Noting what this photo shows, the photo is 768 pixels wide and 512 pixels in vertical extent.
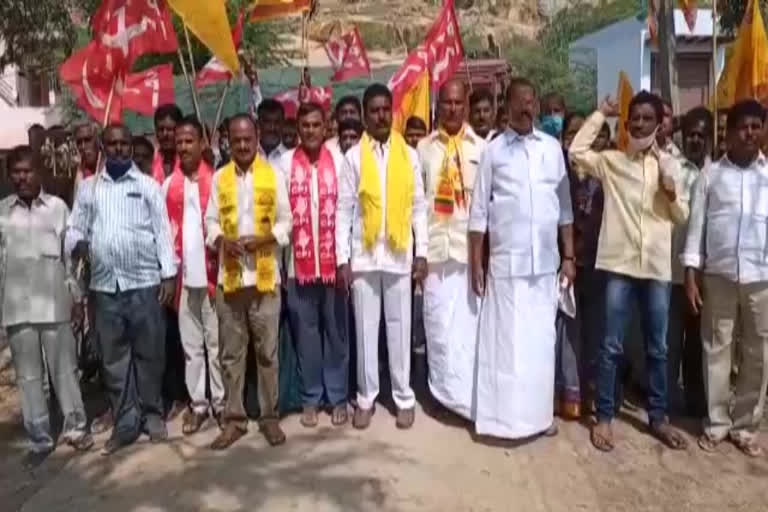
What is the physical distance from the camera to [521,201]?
201 inches

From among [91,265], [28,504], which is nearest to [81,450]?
[28,504]

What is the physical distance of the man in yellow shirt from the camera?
507 centimetres

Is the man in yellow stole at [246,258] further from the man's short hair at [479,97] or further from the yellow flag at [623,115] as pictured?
the yellow flag at [623,115]

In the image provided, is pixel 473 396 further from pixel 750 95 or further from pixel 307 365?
pixel 750 95

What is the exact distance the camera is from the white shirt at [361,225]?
5.30m

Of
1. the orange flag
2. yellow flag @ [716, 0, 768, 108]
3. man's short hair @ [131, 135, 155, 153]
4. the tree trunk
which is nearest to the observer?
man's short hair @ [131, 135, 155, 153]

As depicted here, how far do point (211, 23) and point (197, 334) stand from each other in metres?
2.24

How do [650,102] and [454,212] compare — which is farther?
[454,212]

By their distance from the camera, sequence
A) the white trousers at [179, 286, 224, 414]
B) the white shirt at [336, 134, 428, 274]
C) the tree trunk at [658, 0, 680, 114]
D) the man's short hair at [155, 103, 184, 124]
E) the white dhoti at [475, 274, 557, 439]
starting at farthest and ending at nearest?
the tree trunk at [658, 0, 680, 114] → the man's short hair at [155, 103, 184, 124] → the white trousers at [179, 286, 224, 414] → the white shirt at [336, 134, 428, 274] → the white dhoti at [475, 274, 557, 439]

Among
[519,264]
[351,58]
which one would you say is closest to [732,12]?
[351,58]

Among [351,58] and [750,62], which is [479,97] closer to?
[750,62]

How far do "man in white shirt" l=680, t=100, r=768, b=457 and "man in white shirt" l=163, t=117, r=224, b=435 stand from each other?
2837 millimetres

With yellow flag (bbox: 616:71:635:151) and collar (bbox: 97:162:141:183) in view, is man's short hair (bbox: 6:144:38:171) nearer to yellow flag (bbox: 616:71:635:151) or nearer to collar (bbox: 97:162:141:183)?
collar (bbox: 97:162:141:183)

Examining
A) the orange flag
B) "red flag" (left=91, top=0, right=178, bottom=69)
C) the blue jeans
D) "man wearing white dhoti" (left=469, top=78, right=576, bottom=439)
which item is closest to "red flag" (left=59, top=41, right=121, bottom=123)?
"red flag" (left=91, top=0, right=178, bottom=69)
